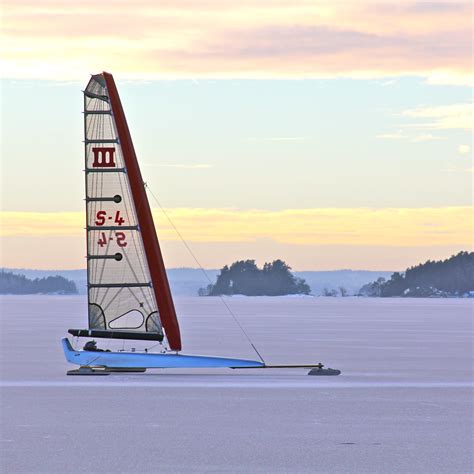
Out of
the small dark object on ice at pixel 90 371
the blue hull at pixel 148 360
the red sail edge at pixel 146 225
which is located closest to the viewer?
the blue hull at pixel 148 360

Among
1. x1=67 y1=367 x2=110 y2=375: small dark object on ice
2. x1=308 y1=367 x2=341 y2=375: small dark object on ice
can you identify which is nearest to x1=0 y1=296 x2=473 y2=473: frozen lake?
x1=308 y1=367 x2=341 y2=375: small dark object on ice

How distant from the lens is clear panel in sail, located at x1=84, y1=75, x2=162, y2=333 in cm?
3472

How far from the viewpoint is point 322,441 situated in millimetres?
21844

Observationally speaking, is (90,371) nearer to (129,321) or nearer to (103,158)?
(129,321)

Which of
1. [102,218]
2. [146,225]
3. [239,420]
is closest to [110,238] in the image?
[102,218]

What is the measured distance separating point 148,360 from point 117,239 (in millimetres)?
3434

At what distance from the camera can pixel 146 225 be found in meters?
35.1

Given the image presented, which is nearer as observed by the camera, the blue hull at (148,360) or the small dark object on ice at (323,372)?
the blue hull at (148,360)

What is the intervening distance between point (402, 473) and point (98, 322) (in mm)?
17599

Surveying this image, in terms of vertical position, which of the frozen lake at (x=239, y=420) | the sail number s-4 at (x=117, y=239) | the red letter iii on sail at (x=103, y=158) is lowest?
the frozen lake at (x=239, y=420)

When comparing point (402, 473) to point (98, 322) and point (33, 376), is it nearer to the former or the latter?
point (98, 322)

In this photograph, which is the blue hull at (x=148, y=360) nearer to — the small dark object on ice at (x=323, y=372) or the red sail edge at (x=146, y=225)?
the red sail edge at (x=146, y=225)

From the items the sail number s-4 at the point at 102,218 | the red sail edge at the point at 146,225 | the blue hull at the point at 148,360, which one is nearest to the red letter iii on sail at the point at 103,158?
the red sail edge at the point at 146,225

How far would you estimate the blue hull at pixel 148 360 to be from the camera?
3438cm
